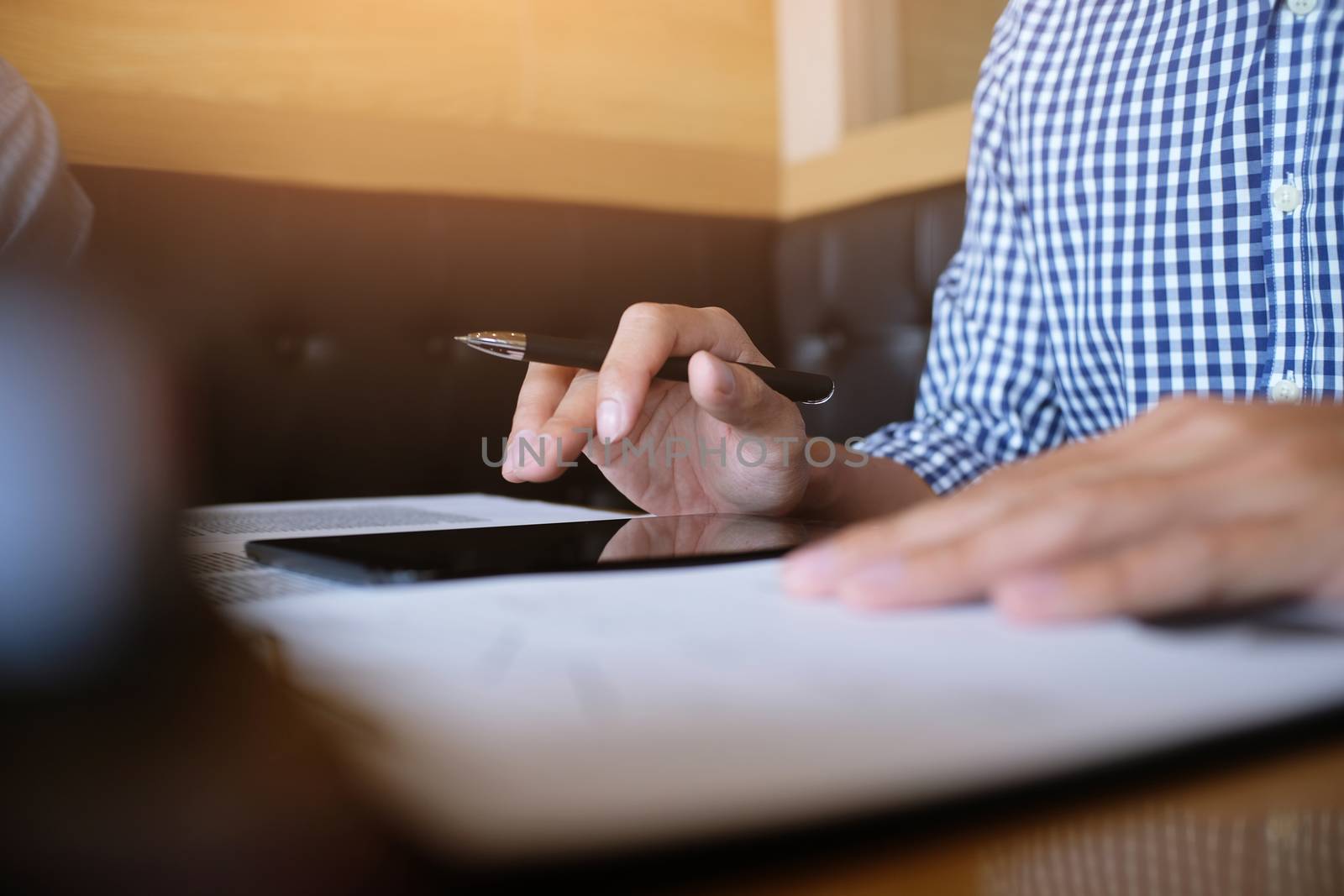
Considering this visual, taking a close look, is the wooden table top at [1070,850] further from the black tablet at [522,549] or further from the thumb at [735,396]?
the thumb at [735,396]

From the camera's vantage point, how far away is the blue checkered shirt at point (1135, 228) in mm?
549

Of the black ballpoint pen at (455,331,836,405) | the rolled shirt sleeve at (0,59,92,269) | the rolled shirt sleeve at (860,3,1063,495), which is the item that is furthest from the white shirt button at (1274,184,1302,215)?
the rolled shirt sleeve at (0,59,92,269)

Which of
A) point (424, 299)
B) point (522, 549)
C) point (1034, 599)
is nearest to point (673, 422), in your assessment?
point (522, 549)

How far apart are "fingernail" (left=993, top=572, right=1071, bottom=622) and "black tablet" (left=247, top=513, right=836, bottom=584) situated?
90 mm

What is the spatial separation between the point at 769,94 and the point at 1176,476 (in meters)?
A: 1.05

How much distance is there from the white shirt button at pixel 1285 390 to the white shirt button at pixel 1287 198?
10 cm

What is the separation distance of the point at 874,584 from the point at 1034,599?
3 centimetres

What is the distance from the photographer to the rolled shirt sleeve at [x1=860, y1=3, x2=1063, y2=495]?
68 cm

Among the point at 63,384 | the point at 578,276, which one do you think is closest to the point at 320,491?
the point at 578,276

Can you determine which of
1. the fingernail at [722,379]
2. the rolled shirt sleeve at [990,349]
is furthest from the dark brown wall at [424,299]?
the fingernail at [722,379]

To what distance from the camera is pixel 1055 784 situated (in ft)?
0.37

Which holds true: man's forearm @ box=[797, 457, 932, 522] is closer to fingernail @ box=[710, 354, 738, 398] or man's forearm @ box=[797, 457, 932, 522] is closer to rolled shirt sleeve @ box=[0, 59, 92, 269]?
fingernail @ box=[710, 354, 738, 398]

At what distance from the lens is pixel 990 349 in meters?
0.70

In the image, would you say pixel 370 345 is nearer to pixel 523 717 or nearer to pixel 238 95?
pixel 238 95
